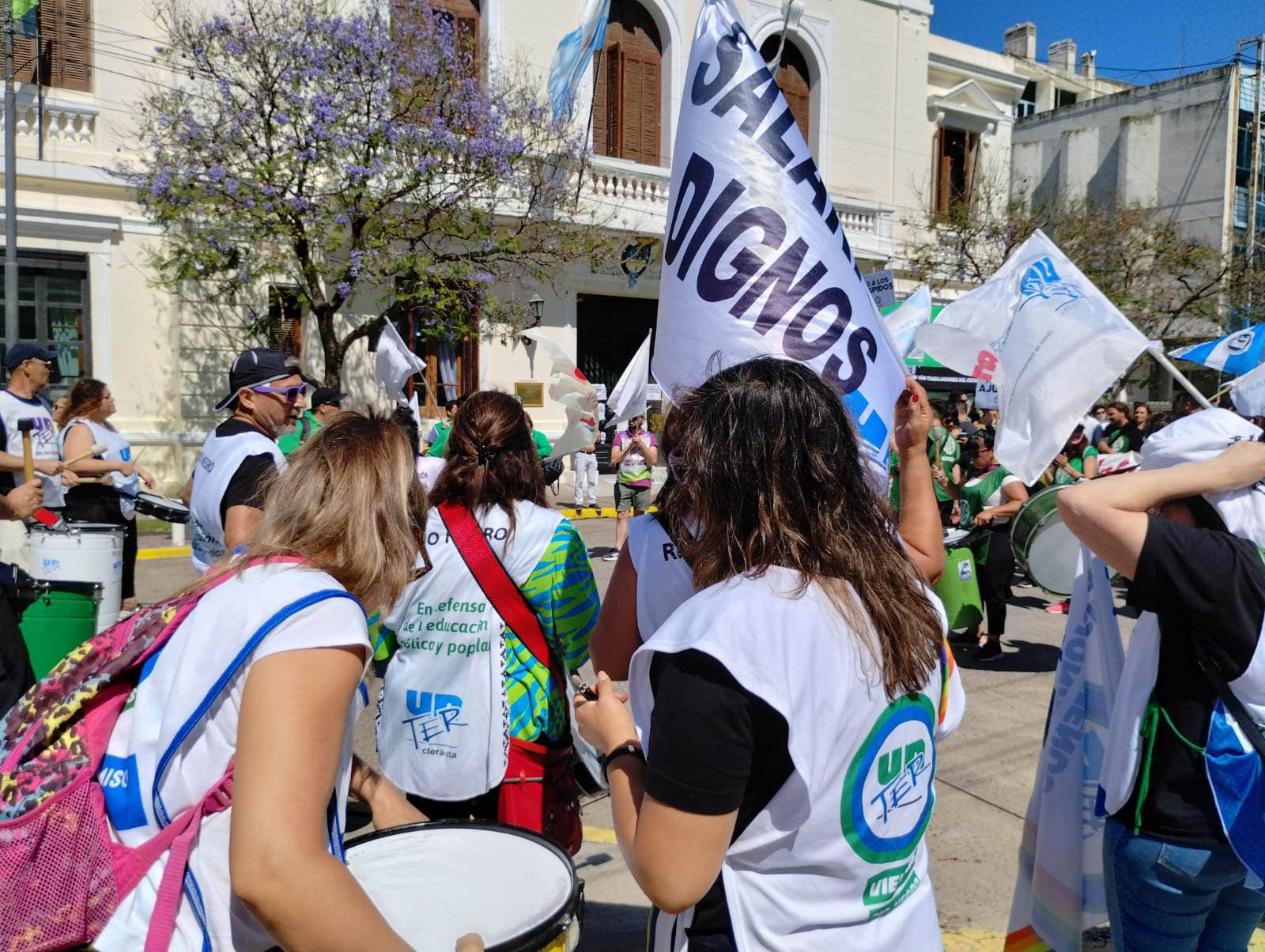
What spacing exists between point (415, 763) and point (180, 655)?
1.28m

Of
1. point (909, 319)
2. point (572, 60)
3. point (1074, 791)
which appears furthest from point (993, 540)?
point (572, 60)

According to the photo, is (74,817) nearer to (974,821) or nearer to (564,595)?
(564,595)

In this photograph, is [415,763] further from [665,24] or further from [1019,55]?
[1019,55]

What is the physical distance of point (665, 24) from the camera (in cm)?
1905

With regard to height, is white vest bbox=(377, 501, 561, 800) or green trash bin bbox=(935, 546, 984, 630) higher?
white vest bbox=(377, 501, 561, 800)

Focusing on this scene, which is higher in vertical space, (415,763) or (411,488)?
(411,488)

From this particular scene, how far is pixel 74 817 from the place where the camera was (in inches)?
55.5

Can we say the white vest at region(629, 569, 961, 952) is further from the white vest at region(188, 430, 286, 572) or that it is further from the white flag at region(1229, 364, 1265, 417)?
the white vest at region(188, 430, 286, 572)

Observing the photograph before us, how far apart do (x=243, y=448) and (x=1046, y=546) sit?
485 centimetres

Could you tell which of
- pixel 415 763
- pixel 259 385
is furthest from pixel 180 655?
pixel 259 385

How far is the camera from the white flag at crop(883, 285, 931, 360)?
525cm

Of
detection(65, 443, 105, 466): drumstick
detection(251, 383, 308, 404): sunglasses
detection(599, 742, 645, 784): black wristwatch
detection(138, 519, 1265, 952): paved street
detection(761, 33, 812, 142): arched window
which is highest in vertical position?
detection(761, 33, 812, 142): arched window

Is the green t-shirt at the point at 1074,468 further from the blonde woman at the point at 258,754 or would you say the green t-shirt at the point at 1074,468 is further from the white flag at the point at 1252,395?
the blonde woman at the point at 258,754

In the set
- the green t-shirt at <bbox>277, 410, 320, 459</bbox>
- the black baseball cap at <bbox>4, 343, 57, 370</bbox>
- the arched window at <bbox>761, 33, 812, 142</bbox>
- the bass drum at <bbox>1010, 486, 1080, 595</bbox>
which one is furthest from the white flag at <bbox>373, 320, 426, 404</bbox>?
the arched window at <bbox>761, 33, 812, 142</bbox>
